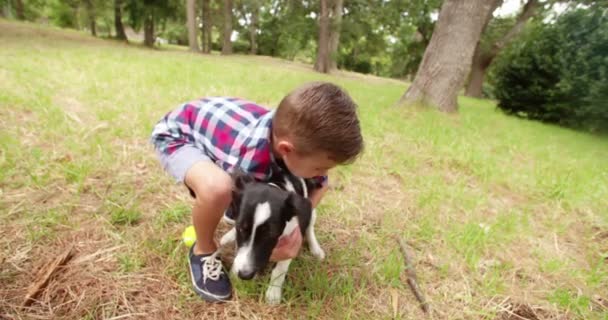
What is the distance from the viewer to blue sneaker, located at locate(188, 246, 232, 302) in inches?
60.0

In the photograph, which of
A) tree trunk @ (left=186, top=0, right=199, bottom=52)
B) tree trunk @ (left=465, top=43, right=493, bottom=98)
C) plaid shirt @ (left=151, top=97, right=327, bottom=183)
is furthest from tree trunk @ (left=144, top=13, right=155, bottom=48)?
plaid shirt @ (left=151, top=97, right=327, bottom=183)

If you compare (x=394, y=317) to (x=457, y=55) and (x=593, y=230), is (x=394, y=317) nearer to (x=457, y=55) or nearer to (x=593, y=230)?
(x=593, y=230)

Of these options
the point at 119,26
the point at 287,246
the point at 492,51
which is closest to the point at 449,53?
the point at 287,246

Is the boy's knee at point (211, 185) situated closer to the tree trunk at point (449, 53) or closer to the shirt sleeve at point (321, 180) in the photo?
the shirt sleeve at point (321, 180)

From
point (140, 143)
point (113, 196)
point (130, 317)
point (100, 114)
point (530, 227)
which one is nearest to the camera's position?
point (130, 317)

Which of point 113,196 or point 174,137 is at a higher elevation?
point 174,137

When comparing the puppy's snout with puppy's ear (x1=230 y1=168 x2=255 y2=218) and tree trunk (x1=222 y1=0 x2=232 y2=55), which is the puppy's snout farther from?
tree trunk (x1=222 y1=0 x2=232 y2=55)

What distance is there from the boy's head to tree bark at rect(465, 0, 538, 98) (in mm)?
13680

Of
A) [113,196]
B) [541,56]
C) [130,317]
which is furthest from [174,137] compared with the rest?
[541,56]

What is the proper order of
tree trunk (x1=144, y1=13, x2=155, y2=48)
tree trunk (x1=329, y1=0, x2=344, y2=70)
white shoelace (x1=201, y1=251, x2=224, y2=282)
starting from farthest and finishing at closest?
tree trunk (x1=144, y1=13, x2=155, y2=48)
tree trunk (x1=329, y1=0, x2=344, y2=70)
white shoelace (x1=201, y1=251, x2=224, y2=282)

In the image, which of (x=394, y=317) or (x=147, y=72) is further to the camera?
(x=147, y=72)

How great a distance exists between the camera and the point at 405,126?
4703mm

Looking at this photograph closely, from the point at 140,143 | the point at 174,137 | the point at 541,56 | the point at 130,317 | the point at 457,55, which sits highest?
the point at 541,56

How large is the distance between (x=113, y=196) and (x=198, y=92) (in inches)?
134
